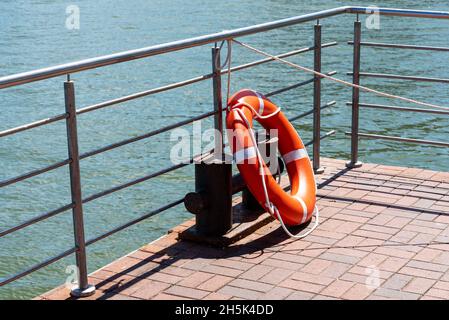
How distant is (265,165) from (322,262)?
2.31 feet

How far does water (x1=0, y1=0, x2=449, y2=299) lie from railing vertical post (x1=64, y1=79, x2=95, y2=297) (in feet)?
3.85

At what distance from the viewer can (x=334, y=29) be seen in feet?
55.1

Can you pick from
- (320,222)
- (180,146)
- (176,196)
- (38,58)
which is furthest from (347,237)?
(38,58)

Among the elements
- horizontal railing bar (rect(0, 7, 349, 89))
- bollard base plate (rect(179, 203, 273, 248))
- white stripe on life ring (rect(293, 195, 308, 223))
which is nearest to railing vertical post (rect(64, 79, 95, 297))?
horizontal railing bar (rect(0, 7, 349, 89))

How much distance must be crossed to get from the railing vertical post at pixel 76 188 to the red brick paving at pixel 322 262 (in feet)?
0.30

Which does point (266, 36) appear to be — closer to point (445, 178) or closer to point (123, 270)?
point (445, 178)

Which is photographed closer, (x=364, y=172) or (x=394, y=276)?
(x=394, y=276)

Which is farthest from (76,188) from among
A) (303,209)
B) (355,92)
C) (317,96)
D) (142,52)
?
(355,92)

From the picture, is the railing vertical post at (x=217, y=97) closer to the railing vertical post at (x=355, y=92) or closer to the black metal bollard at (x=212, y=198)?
the black metal bollard at (x=212, y=198)

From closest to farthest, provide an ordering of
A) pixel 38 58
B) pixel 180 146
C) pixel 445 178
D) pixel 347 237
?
pixel 347 237, pixel 445 178, pixel 180 146, pixel 38 58

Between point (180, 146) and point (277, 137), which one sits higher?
point (277, 137)

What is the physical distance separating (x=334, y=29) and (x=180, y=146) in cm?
778

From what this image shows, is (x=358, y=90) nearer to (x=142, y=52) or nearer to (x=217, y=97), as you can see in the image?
(x=217, y=97)

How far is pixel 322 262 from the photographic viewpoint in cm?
501
